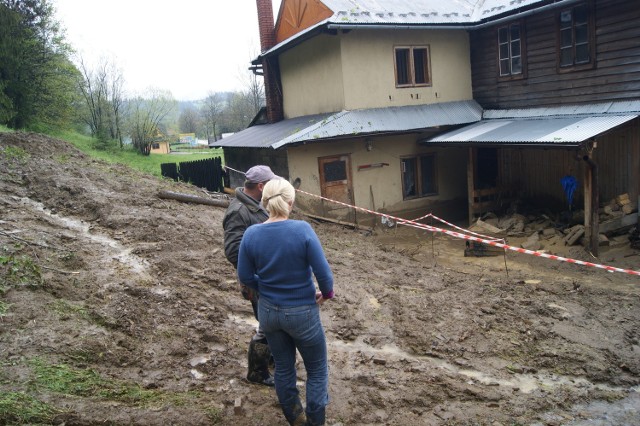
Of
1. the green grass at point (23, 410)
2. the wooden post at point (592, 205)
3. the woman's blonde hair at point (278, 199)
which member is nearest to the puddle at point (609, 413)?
the woman's blonde hair at point (278, 199)

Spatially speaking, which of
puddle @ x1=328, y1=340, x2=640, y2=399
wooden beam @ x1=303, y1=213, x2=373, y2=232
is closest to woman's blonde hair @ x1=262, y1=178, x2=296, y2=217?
puddle @ x1=328, y1=340, x2=640, y2=399

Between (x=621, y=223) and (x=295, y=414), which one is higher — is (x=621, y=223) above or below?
below

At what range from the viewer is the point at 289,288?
3199mm

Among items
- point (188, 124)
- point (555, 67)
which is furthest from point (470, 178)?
point (188, 124)

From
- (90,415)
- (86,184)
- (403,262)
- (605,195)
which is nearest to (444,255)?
(403,262)

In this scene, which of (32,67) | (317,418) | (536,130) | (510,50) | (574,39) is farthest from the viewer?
(32,67)

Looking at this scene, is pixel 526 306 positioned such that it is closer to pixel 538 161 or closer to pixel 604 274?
pixel 604 274

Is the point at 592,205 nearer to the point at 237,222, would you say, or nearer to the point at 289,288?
the point at 237,222

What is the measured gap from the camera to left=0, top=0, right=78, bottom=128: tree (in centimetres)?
1861

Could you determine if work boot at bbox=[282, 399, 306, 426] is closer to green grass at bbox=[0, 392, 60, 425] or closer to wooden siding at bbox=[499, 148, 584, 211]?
green grass at bbox=[0, 392, 60, 425]

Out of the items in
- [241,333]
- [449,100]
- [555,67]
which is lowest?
[241,333]

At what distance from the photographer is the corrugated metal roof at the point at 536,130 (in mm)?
9594

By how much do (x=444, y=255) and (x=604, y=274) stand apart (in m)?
3.14

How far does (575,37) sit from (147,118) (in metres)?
36.5
